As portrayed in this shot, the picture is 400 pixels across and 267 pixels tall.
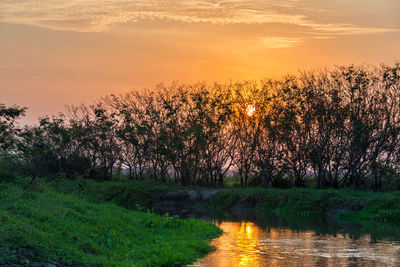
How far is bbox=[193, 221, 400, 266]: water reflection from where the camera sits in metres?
15.7

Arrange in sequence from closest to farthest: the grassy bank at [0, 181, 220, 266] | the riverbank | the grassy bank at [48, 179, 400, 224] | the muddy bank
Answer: the grassy bank at [0, 181, 220, 266], the riverbank, the grassy bank at [48, 179, 400, 224], the muddy bank

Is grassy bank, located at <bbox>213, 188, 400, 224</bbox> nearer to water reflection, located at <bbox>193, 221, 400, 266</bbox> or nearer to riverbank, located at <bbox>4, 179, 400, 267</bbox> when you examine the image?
riverbank, located at <bbox>4, 179, 400, 267</bbox>

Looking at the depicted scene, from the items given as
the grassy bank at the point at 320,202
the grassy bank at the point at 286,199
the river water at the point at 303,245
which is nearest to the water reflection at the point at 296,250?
the river water at the point at 303,245

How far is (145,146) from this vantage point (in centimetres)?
4750

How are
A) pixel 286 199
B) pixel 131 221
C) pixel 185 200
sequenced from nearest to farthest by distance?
pixel 131 221 → pixel 286 199 → pixel 185 200

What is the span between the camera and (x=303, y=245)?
19.3 m

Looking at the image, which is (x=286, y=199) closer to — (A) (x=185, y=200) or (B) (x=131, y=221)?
(A) (x=185, y=200)

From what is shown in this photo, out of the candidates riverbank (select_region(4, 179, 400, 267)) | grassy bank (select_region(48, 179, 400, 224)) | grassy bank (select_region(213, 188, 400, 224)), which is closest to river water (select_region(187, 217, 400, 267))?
riverbank (select_region(4, 179, 400, 267))

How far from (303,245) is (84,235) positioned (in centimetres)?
834

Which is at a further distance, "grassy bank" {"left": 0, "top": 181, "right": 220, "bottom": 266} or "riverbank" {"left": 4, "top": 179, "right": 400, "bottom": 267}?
"riverbank" {"left": 4, "top": 179, "right": 400, "bottom": 267}

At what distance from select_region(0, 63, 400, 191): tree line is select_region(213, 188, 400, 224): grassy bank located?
4.47 meters

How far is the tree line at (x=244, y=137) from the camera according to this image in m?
37.5

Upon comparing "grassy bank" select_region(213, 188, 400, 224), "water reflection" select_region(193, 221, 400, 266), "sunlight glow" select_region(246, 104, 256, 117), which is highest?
"sunlight glow" select_region(246, 104, 256, 117)

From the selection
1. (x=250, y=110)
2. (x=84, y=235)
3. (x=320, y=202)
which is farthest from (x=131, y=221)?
(x=250, y=110)
